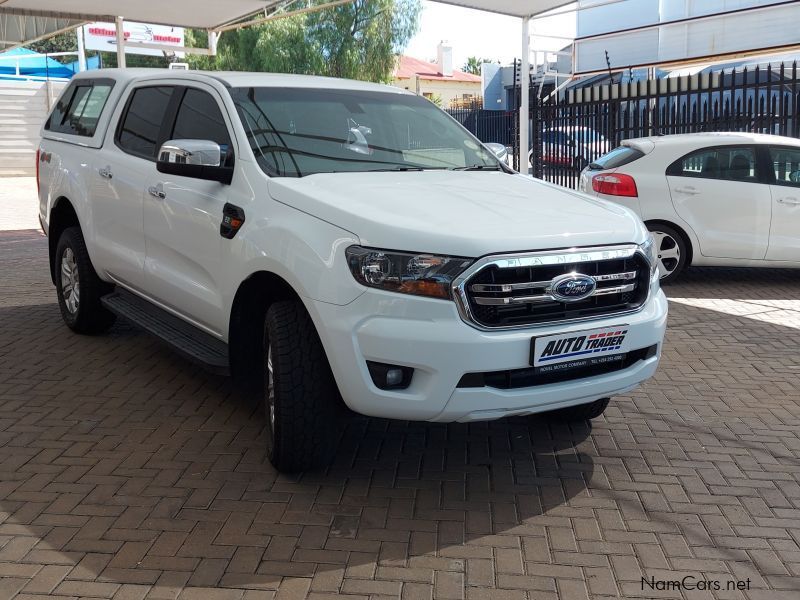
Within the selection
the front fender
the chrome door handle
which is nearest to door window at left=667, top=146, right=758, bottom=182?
the chrome door handle

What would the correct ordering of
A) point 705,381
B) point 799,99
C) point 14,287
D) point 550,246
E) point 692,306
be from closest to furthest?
point 550,246, point 705,381, point 692,306, point 14,287, point 799,99

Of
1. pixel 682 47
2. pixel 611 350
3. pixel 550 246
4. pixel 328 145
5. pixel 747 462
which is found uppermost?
pixel 682 47

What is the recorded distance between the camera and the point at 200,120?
525 centimetres

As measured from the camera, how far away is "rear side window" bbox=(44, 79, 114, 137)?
6.68 meters

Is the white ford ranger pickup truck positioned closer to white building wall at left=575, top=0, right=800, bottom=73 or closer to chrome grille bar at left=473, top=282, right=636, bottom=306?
chrome grille bar at left=473, top=282, right=636, bottom=306

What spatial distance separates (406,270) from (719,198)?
6.21 metres

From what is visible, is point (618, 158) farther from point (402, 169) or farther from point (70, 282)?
point (70, 282)

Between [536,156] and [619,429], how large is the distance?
1213 cm

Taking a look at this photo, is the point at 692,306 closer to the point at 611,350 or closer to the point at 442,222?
the point at 611,350

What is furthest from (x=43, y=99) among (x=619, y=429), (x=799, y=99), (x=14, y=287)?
(x=619, y=429)

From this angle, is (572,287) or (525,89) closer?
(572,287)

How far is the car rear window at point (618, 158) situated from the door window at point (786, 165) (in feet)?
4.26

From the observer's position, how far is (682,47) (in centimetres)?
2120

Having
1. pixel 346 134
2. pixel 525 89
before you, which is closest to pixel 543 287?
pixel 346 134
